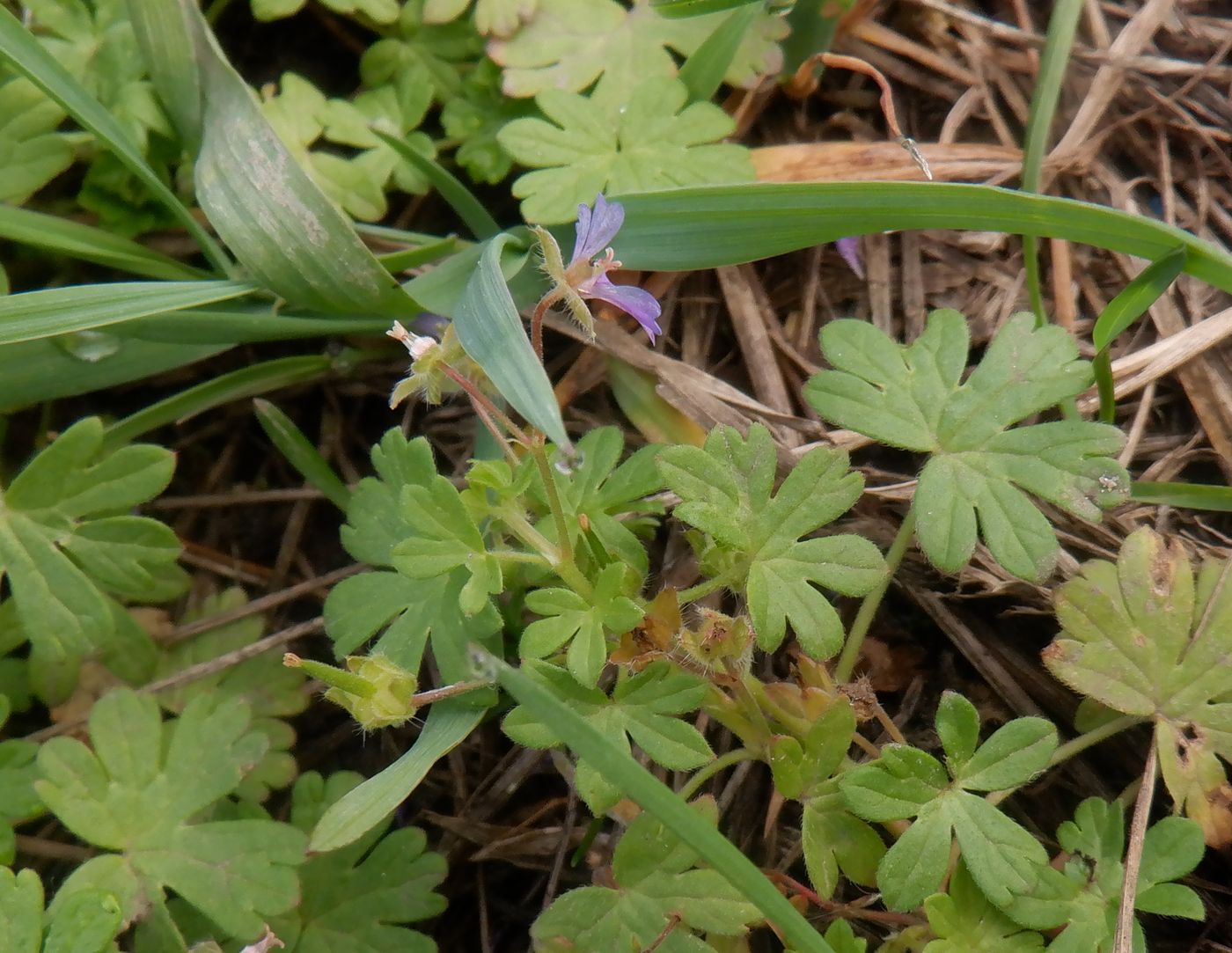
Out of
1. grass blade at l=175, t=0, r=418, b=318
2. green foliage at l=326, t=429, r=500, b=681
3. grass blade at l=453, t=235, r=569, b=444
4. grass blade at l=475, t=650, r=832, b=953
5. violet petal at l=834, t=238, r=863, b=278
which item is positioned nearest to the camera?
grass blade at l=475, t=650, r=832, b=953

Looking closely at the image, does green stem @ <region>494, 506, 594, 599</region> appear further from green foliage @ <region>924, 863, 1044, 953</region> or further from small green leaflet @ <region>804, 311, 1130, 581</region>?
green foliage @ <region>924, 863, 1044, 953</region>

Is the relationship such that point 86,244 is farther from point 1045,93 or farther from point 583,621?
point 1045,93

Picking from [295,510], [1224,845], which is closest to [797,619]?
[1224,845]

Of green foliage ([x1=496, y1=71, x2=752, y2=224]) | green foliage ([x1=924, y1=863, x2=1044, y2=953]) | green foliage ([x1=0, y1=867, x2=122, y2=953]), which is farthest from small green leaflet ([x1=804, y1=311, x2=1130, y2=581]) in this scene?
green foliage ([x1=0, y1=867, x2=122, y2=953])

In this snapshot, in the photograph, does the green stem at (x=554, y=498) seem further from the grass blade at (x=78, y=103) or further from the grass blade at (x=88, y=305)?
the grass blade at (x=78, y=103)

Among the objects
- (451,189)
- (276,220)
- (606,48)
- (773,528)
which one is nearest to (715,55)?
(606,48)

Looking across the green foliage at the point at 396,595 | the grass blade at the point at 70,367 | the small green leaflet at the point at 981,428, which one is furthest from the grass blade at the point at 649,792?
the grass blade at the point at 70,367

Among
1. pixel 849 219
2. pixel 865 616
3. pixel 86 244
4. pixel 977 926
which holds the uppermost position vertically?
pixel 849 219
